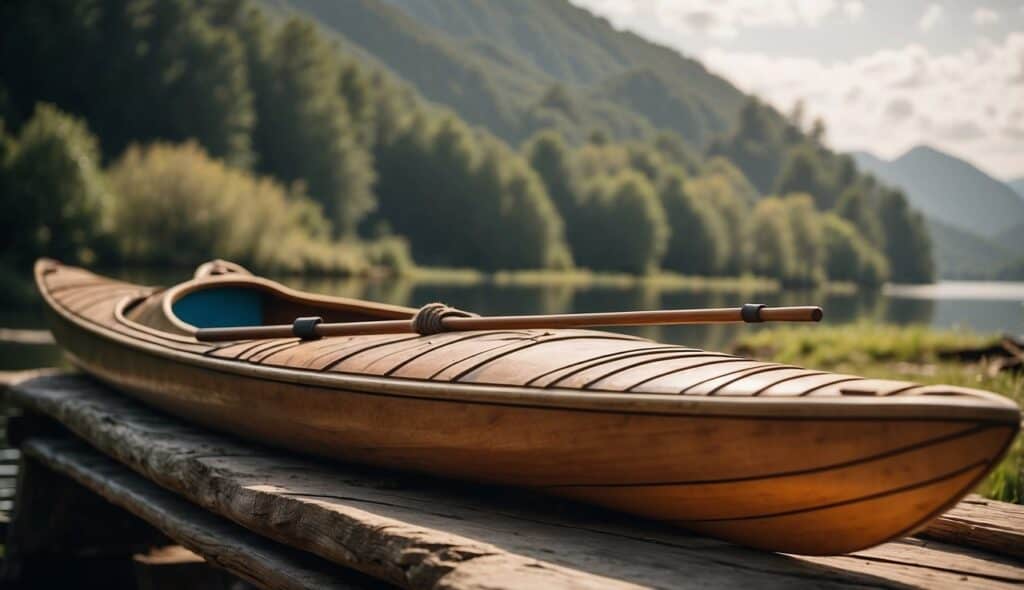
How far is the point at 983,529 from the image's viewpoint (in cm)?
270

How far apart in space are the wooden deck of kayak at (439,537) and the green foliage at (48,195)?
890 inches

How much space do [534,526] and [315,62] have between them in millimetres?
53901

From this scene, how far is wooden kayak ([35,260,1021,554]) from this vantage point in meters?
2.14

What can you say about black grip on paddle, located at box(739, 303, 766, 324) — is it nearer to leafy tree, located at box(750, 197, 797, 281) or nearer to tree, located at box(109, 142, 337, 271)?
tree, located at box(109, 142, 337, 271)

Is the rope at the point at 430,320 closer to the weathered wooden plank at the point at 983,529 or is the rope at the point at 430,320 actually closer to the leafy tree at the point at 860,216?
the weathered wooden plank at the point at 983,529

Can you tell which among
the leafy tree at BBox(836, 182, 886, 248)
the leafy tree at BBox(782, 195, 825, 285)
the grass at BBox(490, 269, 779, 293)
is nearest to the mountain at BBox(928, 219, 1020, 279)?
the leafy tree at BBox(836, 182, 886, 248)

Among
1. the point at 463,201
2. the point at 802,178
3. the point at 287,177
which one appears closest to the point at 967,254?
the point at 802,178

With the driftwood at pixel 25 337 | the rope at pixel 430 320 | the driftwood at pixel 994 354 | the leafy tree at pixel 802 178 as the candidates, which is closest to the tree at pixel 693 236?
the leafy tree at pixel 802 178

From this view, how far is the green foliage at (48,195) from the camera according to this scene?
79.7ft

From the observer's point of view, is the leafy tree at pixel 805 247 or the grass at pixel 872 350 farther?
the leafy tree at pixel 805 247

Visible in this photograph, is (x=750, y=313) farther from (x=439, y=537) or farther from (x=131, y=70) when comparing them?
(x=131, y=70)

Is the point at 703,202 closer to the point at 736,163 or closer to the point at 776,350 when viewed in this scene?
the point at 776,350

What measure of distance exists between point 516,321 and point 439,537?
0.90 metres

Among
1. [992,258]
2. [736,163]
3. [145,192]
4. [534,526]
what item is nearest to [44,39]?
[145,192]
